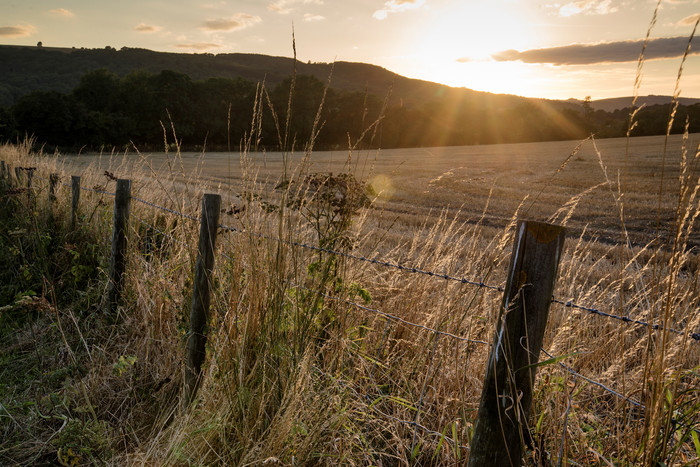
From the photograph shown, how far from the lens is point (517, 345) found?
1.71m

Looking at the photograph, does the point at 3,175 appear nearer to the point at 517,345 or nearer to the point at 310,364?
the point at 310,364

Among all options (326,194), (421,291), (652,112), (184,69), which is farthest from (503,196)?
(184,69)

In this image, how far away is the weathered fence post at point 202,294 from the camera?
114 inches

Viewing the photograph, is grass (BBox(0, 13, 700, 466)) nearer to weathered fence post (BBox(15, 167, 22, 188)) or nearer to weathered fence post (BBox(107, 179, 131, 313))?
weathered fence post (BBox(107, 179, 131, 313))

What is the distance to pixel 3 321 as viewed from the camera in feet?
14.4

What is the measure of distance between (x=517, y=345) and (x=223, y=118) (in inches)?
2364

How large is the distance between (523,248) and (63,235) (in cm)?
563

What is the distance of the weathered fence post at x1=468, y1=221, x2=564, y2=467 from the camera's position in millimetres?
1650

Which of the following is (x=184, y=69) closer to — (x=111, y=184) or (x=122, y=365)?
(x=111, y=184)

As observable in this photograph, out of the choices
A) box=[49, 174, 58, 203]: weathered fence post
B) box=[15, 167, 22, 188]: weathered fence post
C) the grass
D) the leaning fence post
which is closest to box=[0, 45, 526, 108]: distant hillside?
the leaning fence post

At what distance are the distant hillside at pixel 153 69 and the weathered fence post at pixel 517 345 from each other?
72.8 m

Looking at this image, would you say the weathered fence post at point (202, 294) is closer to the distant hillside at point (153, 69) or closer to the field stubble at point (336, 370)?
the field stubble at point (336, 370)

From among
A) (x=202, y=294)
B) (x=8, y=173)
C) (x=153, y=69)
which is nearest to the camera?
(x=202, y=294)

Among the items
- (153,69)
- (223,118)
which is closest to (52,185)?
(223,118)
